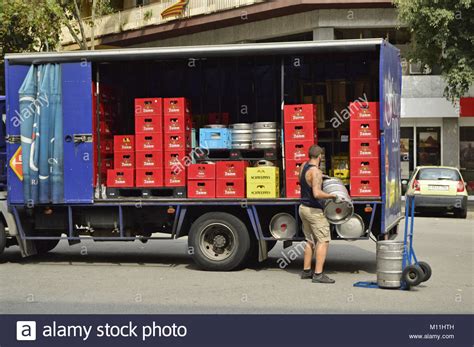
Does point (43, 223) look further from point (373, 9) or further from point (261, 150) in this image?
point (373, 9)

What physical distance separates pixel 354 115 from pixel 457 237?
21.1 feet

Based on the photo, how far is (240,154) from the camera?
37.9 feet

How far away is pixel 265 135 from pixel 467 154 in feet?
60.6

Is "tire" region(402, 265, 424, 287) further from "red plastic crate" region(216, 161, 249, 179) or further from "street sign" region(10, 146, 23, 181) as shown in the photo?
"street sign" region(10, 146, 23, 181)

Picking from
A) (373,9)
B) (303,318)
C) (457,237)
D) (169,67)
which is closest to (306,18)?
(373,9)

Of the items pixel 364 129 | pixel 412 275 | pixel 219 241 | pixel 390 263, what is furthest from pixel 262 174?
pixel 412 275

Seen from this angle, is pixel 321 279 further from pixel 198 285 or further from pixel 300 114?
pixel 300 114

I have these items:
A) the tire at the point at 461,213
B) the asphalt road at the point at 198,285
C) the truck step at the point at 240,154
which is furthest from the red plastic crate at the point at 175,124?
the tire at the point at 461,213

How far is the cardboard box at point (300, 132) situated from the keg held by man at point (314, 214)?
2.72ft

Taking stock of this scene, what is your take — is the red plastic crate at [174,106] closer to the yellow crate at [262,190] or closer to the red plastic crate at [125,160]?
the red plastic crate at [125,160]

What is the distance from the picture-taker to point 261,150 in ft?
37.8

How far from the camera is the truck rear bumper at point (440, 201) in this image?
20.1 metres

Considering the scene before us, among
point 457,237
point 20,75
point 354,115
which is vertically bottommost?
point 457,237

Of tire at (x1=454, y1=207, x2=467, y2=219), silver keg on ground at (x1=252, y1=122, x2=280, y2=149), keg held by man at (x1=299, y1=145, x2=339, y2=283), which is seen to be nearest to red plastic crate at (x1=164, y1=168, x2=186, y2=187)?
silver keg on ground at (x1=252, y1=122, x2=280, y2=149)
